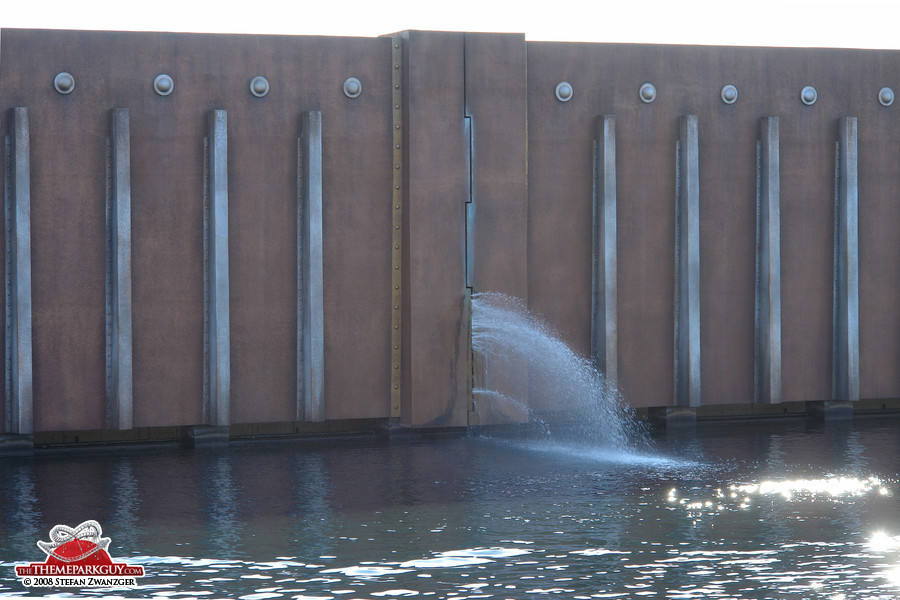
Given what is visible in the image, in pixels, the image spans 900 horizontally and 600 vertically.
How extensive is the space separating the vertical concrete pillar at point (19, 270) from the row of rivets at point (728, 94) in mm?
5785

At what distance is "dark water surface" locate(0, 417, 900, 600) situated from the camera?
752cm

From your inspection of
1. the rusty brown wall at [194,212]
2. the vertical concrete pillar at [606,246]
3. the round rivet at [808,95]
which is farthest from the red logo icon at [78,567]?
the round rivet at [808,95]

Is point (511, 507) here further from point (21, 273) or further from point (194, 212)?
point (21, 273)

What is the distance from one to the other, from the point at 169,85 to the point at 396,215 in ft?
9.09

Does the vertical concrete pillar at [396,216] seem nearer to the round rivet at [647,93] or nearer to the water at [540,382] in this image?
the water at [540,382]

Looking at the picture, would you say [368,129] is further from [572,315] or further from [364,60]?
[572,315]

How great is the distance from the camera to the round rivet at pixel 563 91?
46.4 feet

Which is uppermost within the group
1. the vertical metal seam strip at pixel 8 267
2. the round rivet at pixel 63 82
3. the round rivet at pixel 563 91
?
the round rivet at pixel 563 91

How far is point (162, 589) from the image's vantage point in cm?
734

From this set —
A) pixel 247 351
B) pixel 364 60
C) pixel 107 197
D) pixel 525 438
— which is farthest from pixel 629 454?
pixel 107 197

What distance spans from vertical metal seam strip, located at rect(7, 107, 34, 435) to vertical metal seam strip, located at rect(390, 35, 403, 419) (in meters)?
3.79

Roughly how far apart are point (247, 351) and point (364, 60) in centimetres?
340

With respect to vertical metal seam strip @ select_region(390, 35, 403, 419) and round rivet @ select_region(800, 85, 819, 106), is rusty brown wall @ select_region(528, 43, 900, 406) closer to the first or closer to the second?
round rivet @ select_region(800, 85, 819, 106)

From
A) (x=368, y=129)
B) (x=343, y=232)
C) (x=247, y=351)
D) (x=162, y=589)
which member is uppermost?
(x=368, y=129)
